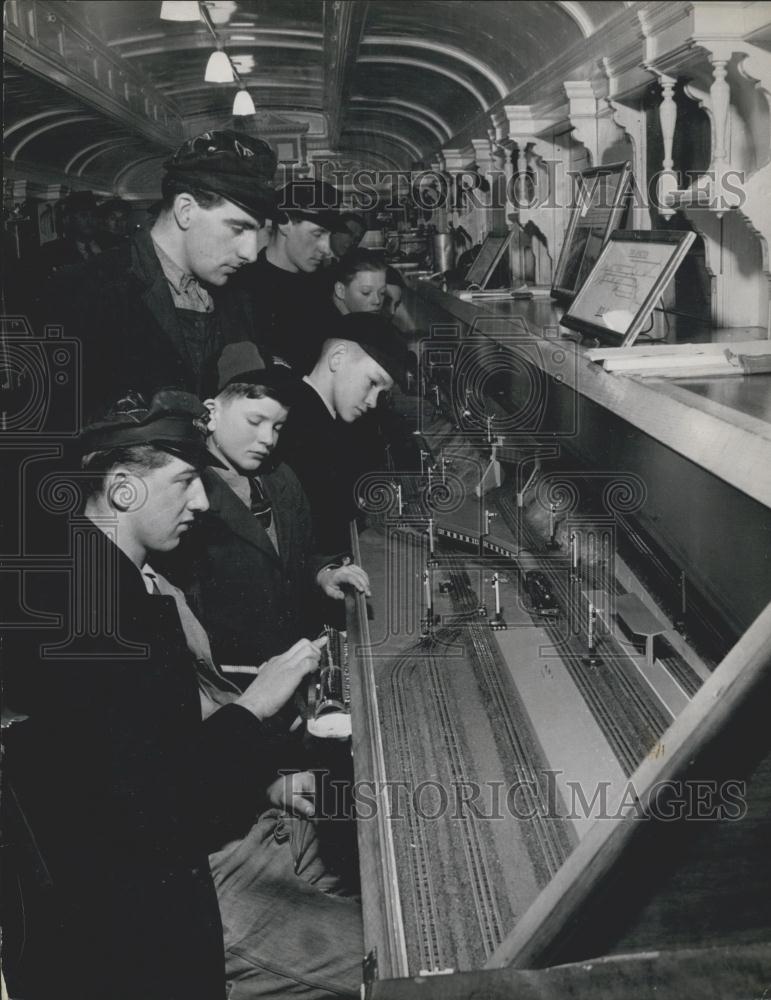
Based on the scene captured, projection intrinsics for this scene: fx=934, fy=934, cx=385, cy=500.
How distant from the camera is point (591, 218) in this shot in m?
2.98

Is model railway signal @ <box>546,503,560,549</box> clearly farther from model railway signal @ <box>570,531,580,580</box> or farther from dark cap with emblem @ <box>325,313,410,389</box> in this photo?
dark cap with emblem @ <box>325,313,410,389</box>

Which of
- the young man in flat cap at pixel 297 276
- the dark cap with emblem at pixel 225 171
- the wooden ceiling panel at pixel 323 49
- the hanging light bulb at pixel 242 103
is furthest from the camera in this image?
the young man in flat cap at pixel 297 276

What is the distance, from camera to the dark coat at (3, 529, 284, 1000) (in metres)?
1.87

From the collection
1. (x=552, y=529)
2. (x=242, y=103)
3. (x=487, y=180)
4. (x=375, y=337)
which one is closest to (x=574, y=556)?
(x=552, y=529)

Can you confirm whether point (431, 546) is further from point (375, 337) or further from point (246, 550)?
point (375, 337)

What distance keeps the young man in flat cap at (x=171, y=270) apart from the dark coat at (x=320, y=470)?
819 mm

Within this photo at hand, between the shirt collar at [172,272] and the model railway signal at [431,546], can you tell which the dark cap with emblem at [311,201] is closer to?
the shirt collar at [172,272]

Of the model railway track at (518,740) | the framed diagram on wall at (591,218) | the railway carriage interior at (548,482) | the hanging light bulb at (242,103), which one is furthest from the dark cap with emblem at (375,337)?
the model railway track at (518,740)

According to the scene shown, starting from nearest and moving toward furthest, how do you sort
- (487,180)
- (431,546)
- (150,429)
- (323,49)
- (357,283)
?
(150,429) → (431,546) → (323,49) → (357,283) → (487,180)

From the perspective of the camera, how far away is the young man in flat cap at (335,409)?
3.63 metres

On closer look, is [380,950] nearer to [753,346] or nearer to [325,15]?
[753,346]

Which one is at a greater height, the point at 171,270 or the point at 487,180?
the point at 487,180

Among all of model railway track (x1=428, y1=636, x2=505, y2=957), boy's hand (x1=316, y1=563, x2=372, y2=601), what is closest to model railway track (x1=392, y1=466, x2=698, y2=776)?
model railway track (x1=428, y1=636, x2=505, y2=957)

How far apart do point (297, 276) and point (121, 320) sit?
1.77 m
